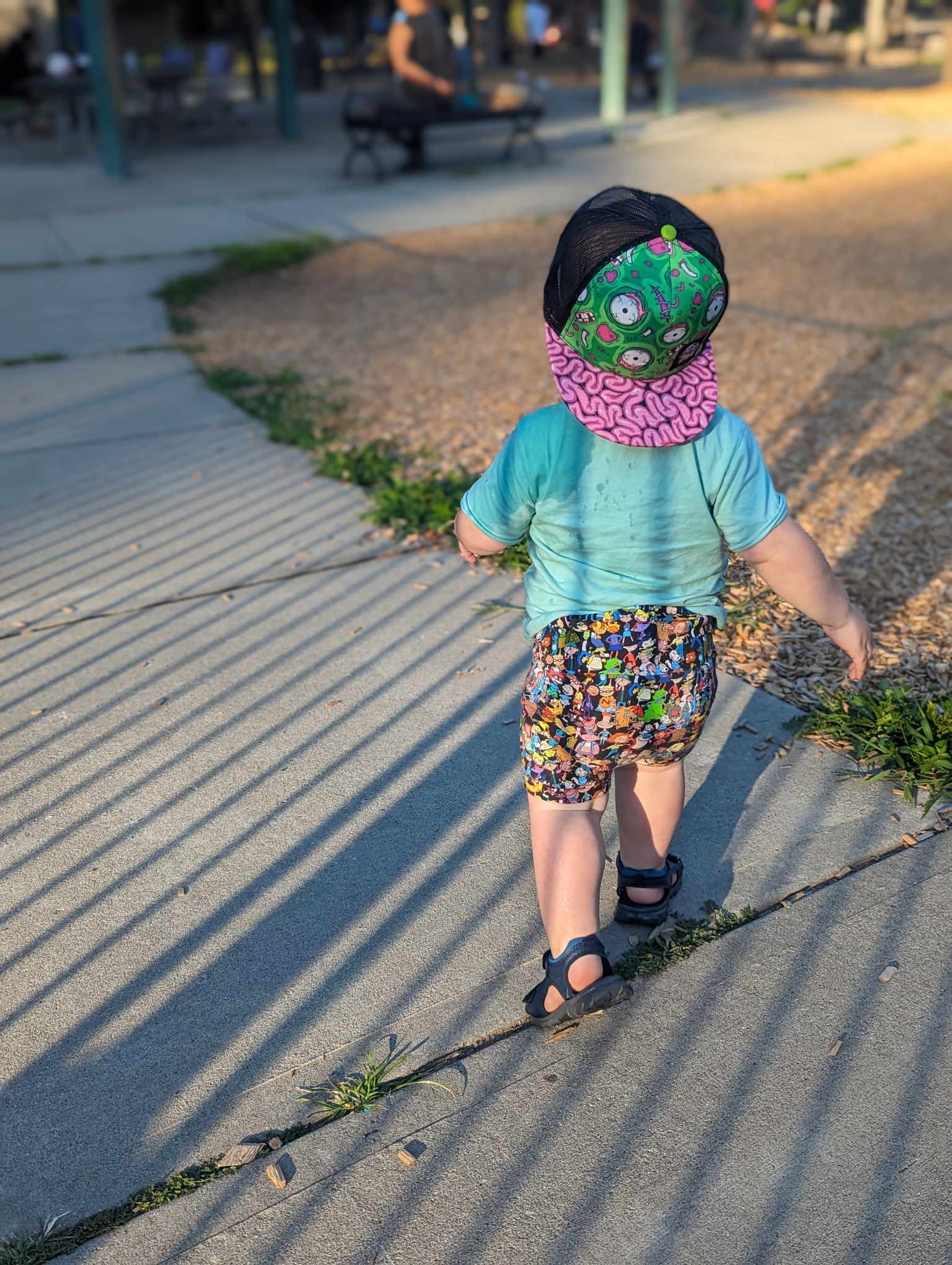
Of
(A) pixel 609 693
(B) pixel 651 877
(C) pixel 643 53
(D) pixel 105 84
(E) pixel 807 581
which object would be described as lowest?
(B) pixel 651 877

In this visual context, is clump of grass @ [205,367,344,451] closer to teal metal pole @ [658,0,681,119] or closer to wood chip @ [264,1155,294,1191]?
wood chip @ [264,1155,294,1191]

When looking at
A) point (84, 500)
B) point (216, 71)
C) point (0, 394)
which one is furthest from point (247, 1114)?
point (216, 71)

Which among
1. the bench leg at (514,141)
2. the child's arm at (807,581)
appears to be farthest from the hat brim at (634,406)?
the bench leg at (514,141)

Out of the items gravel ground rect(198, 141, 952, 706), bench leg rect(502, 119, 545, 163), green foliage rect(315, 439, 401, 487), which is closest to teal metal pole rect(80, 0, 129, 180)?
bench leg rect(502, 119, 545, 163)

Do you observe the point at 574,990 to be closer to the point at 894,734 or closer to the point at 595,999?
the point at 595,999

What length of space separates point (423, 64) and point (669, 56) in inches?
212

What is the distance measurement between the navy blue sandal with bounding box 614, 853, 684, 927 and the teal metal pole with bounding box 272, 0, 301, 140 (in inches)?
637

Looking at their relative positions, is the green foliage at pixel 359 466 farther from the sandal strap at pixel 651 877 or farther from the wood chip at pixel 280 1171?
the wood chip at pixel 280 1171

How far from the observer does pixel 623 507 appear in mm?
2293

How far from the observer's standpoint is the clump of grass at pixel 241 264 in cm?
886

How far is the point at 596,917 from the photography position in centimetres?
244

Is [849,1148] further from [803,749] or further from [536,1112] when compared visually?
[803,749]

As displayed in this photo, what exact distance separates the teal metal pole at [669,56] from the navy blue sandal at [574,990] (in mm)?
17182

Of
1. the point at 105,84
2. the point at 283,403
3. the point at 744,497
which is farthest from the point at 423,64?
the point at 744,497
